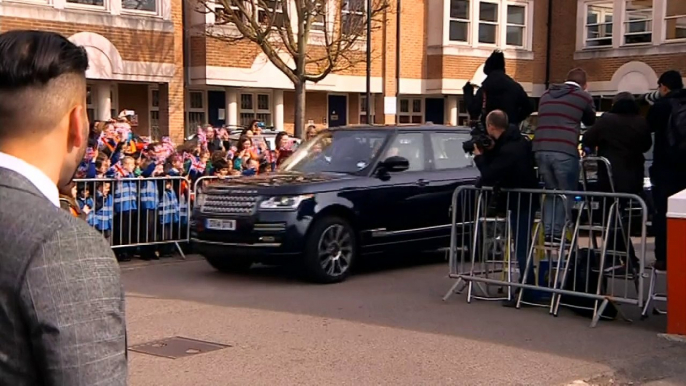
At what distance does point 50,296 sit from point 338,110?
25.0 metres

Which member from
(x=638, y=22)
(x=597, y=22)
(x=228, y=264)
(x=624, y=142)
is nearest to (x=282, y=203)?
(x=228, y=264)

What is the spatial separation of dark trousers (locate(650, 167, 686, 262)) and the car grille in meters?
4.54

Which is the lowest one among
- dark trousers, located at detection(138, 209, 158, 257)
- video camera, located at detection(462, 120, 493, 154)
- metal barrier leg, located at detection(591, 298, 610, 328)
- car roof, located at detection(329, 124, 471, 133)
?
metal barrier leg, located at detection(591, 298, 610, 328)

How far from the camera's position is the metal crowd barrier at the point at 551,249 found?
7844mm

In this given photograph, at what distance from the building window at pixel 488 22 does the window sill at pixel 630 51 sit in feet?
11.8

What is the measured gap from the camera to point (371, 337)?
7.07m

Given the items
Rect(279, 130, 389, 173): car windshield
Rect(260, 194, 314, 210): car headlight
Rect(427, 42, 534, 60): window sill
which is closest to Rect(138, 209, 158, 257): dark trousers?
Rect(279, 130, 389, 173): car windshield

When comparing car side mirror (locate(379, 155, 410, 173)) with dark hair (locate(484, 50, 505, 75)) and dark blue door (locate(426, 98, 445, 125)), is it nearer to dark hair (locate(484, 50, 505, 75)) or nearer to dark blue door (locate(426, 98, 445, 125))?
dark hair (locate(484, 50, 505, 75))

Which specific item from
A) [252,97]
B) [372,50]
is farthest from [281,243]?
[372,50]

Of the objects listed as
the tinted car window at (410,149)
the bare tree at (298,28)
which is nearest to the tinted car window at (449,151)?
the tinted car window at (410,149)

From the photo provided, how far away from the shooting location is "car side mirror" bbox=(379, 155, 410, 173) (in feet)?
33.9

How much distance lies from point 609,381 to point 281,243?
4.31m

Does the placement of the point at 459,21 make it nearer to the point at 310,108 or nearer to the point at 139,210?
the point at 310,108

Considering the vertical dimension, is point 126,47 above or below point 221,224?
above
